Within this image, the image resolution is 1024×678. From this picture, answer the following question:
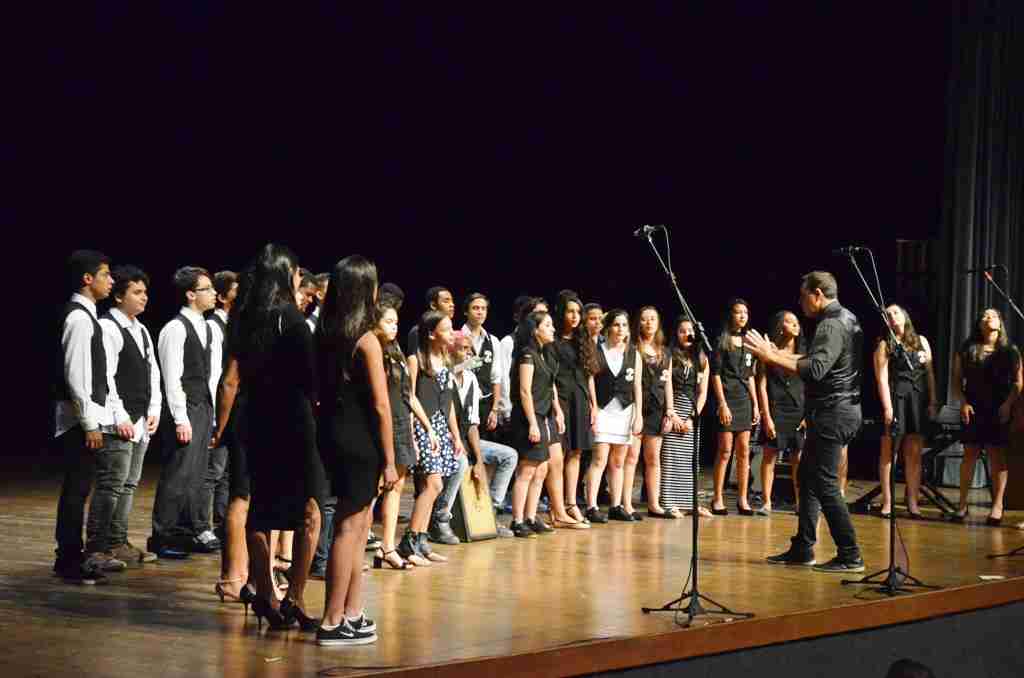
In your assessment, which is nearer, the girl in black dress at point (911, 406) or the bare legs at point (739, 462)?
the girl in black dress at point (911, 406)

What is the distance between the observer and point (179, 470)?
6914 millimetres

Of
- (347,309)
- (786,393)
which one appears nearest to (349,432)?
(347,309)

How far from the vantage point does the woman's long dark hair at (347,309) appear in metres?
4.92

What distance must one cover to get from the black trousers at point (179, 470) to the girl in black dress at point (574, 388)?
2.48 m

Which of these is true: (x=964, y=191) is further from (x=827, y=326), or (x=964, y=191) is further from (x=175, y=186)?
(x=175, y=186)

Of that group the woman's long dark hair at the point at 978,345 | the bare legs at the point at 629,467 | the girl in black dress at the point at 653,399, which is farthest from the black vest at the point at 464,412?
the woman's long dark hair at the point at 978,345

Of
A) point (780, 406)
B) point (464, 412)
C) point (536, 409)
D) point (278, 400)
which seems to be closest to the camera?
point (278, 400)

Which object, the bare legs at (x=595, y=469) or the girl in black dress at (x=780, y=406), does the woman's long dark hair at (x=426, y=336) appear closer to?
the bare legs at (x=595, y=469)

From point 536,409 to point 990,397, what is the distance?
10.6 feet

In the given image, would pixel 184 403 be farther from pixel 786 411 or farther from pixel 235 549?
pixel 786 411

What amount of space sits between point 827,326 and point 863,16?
6.99m

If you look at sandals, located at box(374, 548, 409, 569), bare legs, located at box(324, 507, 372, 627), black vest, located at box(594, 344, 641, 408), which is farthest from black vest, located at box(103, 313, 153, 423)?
black vest, located at box(594, 344, 641, 408)

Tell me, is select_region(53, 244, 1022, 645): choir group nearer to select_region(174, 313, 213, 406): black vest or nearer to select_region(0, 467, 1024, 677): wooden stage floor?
select_region(174, 313, 213, 406): black vest

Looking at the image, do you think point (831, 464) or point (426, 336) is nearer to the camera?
point (831, 464)
